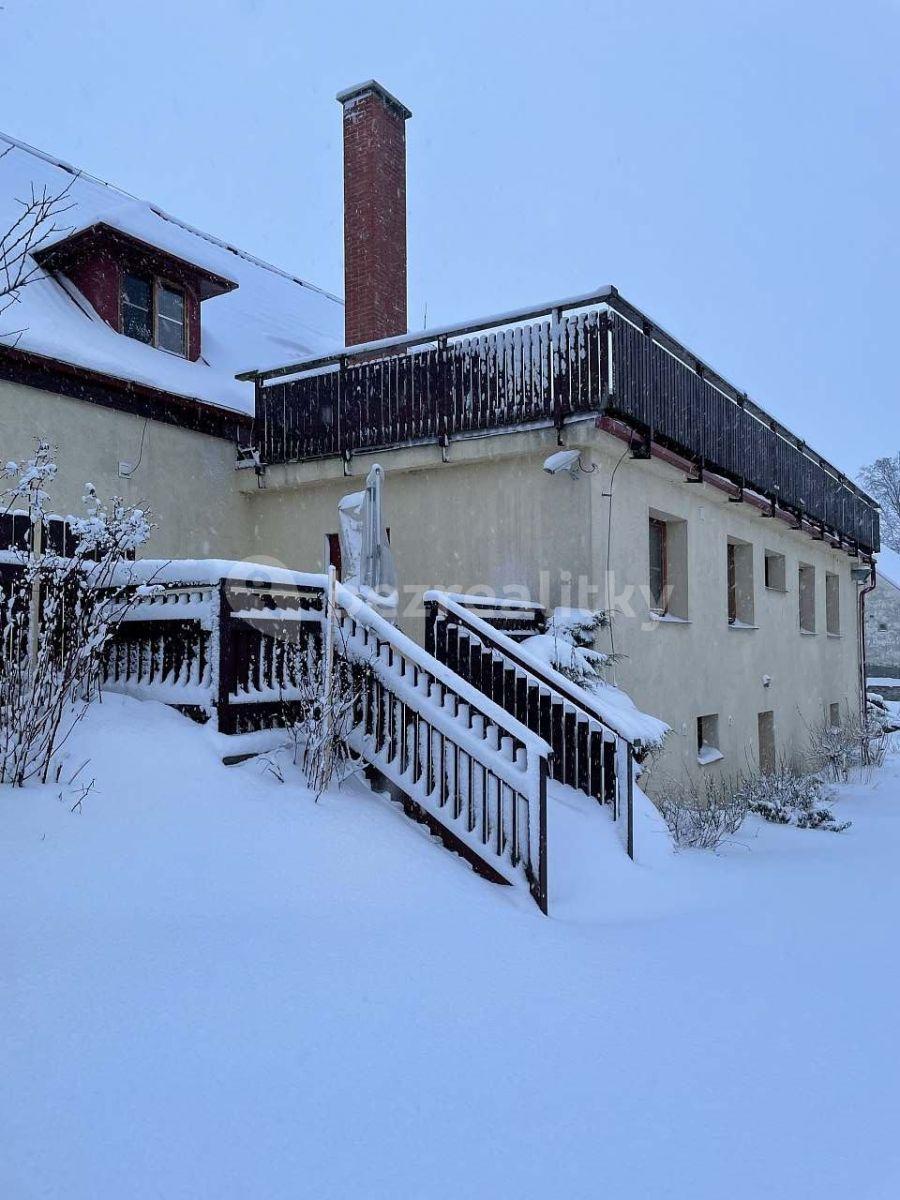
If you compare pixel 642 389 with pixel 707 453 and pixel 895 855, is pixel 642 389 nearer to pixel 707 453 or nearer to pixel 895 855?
pixel 707 453

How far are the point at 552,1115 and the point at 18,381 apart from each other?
9.96 metres

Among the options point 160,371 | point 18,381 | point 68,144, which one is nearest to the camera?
point 18,381

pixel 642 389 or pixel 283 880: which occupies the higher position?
pixel 642 389

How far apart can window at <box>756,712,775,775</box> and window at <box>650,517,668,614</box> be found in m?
4.47

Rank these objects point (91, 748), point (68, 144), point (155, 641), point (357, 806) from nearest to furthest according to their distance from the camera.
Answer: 1. point (91, 748)
2. point (357, 806)
3. point (155, 641)
4. point (68, 144)

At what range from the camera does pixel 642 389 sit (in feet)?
36.5

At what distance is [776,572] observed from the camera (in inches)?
692

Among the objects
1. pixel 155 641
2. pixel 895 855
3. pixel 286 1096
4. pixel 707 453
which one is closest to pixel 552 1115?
pixel 286 1096

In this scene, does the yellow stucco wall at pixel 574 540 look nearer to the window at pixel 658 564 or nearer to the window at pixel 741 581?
the window at pixel 741 581

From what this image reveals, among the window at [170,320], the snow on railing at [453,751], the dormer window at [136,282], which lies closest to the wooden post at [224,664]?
the snow on railing at [453,751]

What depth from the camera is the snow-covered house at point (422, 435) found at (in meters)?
10.9

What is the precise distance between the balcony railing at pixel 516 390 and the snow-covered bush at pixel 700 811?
4.26 metres

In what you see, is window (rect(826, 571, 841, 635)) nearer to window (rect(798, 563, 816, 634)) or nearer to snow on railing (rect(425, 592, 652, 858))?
window (rect(798, 563, 816, 634))

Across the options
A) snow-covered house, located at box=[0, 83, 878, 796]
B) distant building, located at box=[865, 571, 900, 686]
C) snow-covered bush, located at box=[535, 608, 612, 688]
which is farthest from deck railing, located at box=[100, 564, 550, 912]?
distant building, located at box=[865, 571, 900, 686]
